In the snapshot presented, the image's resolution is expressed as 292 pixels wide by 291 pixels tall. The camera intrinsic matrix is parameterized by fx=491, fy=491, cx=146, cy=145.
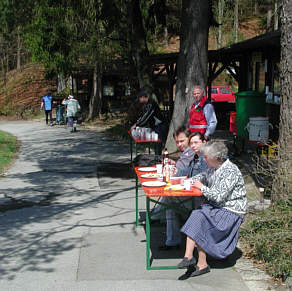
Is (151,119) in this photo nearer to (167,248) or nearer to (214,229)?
(167,248)

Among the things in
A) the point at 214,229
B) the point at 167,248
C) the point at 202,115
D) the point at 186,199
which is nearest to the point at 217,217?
the point at 214,229

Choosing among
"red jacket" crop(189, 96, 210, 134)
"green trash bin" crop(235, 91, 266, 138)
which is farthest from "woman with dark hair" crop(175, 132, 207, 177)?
"green trash bin" crop(235, 91, 266, 138)

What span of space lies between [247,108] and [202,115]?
3.67m

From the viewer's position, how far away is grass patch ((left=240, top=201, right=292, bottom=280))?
4.71 metres

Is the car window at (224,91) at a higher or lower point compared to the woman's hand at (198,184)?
higher

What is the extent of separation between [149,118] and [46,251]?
196 inches

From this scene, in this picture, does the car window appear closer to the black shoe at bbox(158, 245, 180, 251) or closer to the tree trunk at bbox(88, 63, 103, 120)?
the tree trunk at bbox(88, 63, 103, 120)

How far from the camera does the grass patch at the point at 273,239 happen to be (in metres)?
4.71

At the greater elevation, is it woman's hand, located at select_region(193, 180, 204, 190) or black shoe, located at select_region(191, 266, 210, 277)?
woman's hand, located at select_region(193, 180, 204, 190)

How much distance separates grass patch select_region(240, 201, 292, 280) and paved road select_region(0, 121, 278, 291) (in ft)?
1.06

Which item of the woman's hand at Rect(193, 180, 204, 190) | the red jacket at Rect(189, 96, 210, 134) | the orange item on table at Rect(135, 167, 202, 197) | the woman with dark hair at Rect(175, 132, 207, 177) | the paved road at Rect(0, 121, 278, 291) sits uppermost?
the red jacket at Rect(189, 96, 210, 134)

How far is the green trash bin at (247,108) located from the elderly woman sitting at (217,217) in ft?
23.3

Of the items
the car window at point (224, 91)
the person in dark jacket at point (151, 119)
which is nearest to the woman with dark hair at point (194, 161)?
the person in dark jacket at point (151, 119)

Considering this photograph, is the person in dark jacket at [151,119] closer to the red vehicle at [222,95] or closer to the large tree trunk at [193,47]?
the large tree trunk at [193,47]
